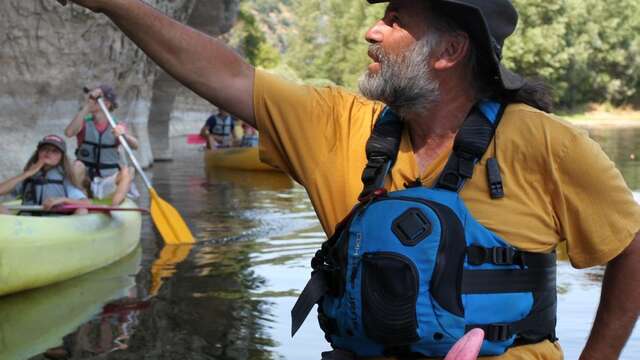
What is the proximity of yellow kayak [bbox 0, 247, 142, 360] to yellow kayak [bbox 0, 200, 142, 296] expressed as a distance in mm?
86

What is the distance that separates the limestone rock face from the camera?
14.9 meters

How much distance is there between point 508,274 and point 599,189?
27cm

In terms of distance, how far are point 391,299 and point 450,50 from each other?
2.04 ft

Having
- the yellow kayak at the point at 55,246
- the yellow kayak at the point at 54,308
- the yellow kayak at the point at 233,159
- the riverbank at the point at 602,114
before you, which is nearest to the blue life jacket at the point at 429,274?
the yellow kayak at the point at 54,308

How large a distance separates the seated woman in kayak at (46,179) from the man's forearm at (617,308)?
7041mm

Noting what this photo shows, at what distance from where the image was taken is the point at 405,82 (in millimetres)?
2336

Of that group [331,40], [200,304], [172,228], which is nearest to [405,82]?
[200,304]

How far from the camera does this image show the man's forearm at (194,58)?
91.2 inches

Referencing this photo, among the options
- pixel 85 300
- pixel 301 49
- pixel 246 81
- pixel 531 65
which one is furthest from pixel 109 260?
pixel 301 49

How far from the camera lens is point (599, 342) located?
7.81 ft

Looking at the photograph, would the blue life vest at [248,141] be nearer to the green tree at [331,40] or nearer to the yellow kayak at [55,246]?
the yellow kayak at [55,246]

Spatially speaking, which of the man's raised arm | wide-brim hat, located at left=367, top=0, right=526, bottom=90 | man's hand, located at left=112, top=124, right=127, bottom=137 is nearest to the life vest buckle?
wide-brim hat, located at left=367, top=0, right=526, bottom=90

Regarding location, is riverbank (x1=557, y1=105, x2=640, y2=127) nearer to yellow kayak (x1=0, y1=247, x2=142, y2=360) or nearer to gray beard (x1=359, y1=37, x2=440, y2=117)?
yellow kayak (x1=0, y1=247, x2=142, y2=360)

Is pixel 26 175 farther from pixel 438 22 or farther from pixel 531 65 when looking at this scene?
pixel 531 65
